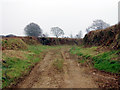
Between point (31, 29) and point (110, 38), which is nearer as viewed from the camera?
point (110, 38)

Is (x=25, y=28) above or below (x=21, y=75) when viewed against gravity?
above

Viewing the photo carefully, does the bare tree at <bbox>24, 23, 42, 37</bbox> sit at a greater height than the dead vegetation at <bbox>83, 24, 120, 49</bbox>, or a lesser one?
greater

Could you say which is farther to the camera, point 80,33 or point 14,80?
point 80,33

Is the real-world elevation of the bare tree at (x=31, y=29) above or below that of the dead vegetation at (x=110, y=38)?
above

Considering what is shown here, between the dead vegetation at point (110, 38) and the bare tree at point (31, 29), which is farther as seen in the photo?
the bare tree at point (31, 29)

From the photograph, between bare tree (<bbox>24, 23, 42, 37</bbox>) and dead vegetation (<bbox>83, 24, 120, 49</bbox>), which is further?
bare tree (<bbox>24, 23, 42, 37</bbox>)

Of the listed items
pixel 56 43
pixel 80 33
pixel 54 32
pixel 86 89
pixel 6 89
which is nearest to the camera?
pixel 86 89

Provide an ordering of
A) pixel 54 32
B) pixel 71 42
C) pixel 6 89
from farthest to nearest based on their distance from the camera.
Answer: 1. pixel 54 32
2. pixel 71 42
3. pixel 6 89

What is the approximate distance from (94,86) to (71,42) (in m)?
38.7

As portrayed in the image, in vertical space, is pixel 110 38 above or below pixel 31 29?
below

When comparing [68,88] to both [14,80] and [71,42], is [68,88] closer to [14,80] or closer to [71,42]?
[14,80]

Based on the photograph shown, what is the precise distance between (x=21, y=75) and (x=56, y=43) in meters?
32.9

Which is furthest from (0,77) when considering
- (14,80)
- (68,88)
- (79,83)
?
(79,83)

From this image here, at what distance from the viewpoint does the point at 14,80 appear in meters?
5.02
